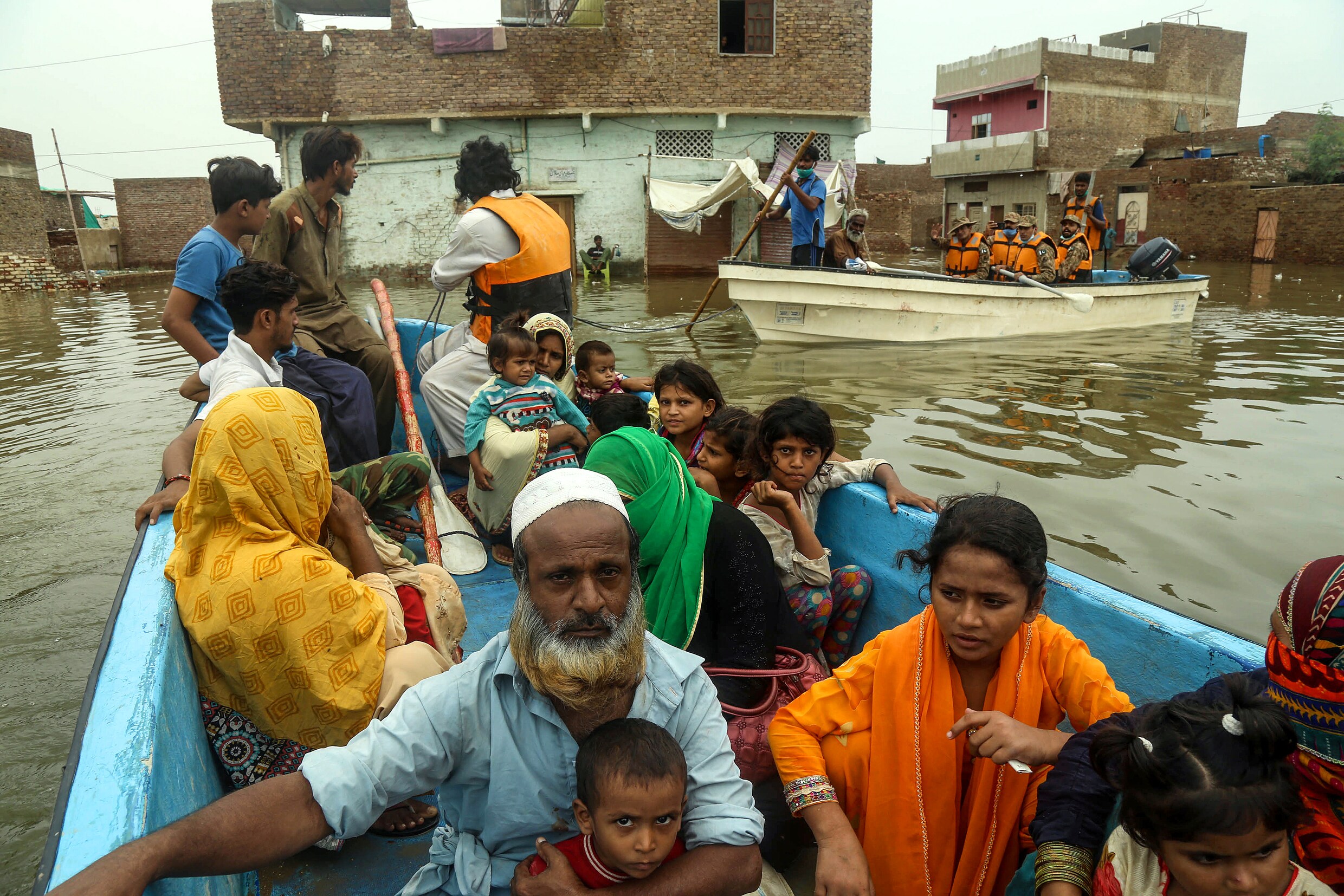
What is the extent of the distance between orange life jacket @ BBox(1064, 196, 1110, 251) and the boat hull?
5.58 ft

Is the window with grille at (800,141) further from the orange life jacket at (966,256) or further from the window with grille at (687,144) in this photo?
the orange life jacket at (966,256)

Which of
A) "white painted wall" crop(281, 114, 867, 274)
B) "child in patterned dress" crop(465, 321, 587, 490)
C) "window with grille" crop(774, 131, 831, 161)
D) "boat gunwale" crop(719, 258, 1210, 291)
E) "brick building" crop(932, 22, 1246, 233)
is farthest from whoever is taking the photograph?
"brick building" crop(932, 22, 1246, 233)

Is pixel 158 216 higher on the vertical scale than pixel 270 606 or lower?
higher

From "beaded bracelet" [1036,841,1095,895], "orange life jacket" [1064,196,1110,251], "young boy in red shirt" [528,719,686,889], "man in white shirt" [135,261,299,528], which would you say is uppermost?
"orange life jacket" [1064,196,1110,251]

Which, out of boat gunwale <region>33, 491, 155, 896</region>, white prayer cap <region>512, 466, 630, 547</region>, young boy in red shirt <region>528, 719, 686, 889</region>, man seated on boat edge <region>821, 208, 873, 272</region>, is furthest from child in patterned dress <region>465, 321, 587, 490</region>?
man seated on boat edge <region>821, 208, 873, 272</region>

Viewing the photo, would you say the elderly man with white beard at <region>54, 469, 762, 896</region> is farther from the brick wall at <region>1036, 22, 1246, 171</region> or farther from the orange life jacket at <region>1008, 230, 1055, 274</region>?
the brick wall at <region>1036, 22, 1246, 171</region>

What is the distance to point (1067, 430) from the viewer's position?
24.5 ft

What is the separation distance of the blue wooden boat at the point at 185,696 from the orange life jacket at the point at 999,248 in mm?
11036

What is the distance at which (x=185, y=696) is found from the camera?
192 cm

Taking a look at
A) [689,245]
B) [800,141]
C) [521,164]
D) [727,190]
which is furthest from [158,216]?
[800,141]

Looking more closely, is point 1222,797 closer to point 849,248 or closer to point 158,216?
point 849,248

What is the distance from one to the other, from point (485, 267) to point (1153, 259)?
1133 cm

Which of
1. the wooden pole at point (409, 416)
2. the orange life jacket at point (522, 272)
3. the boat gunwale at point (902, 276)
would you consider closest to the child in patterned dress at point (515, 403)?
the wooden pole at point (409, 416)

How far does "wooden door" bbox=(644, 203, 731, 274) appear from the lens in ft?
70.8
